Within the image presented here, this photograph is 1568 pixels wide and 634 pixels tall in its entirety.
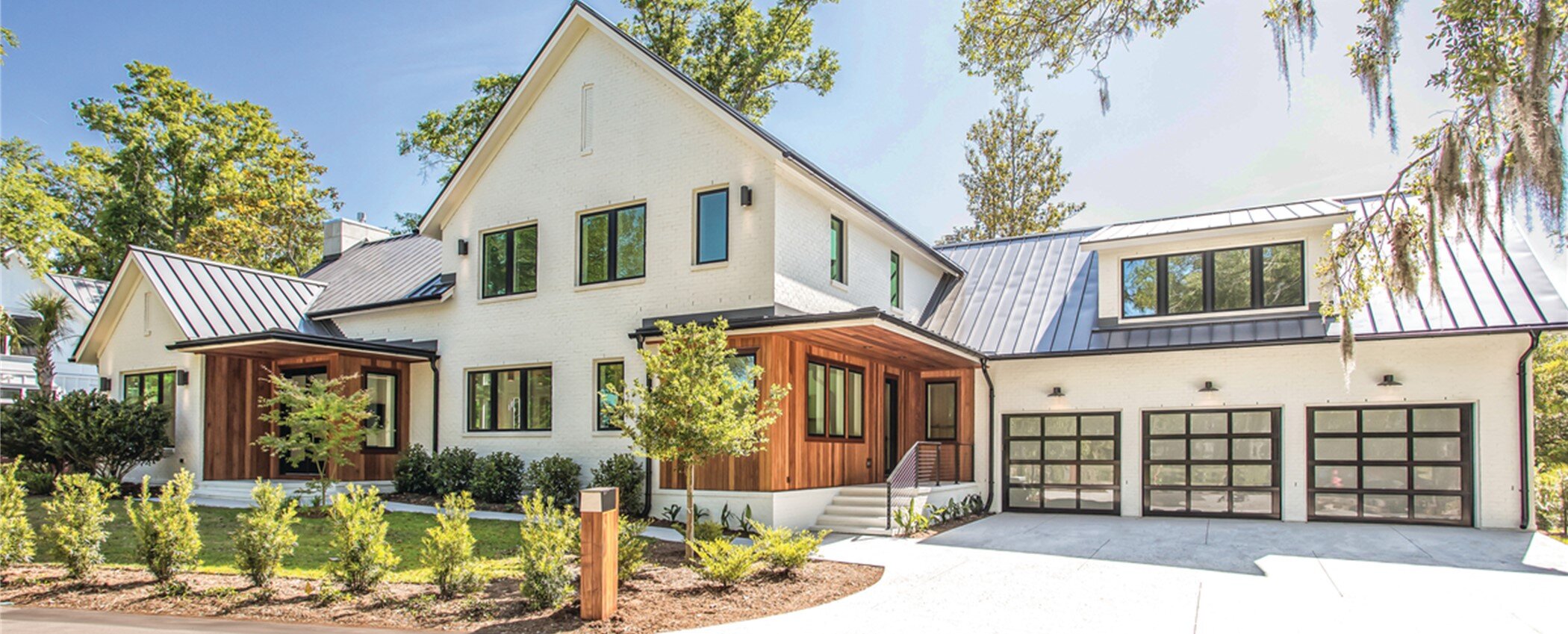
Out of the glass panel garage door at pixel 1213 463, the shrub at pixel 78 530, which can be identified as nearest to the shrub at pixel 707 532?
the shrub at pixel 78 530

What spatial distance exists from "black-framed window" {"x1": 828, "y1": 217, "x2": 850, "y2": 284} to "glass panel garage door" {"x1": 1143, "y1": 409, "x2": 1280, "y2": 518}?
19.4 feet

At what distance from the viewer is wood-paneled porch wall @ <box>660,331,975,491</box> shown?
42.9 feet

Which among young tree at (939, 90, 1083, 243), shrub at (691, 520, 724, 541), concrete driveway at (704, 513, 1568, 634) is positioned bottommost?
concrete driveway at (704, 513, 1568, 634)

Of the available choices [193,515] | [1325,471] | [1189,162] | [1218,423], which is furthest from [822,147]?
[193,515]

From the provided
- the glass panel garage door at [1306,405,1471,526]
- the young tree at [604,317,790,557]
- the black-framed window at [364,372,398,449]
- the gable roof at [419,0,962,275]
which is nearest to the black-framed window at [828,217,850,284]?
the gable roof at [419,0,962,275]

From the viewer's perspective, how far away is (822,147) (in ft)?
82.2

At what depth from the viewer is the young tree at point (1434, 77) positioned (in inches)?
292

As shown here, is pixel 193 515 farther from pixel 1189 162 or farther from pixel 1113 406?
pixel 1189 162

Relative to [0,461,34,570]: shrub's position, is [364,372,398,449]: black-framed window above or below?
above

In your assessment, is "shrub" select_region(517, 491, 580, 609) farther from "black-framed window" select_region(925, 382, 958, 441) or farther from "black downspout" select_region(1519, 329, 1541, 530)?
"black downspout" select_region(1519, 329, 1541, 530)

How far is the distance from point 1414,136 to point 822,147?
17.3 meters

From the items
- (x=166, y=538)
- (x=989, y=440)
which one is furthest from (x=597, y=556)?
(x=989, y=440)

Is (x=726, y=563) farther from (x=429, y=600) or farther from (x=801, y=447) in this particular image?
(x=801, y=447)

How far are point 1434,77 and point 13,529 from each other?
14978 mm
